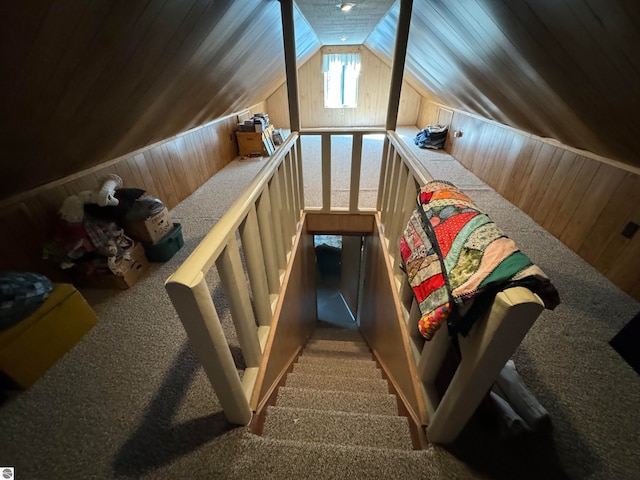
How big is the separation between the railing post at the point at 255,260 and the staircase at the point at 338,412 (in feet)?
1.31

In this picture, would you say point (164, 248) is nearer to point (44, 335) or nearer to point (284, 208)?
point (44, 335)

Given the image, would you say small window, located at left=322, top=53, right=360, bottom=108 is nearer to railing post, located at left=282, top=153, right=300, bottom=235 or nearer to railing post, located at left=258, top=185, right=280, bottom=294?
railing post, located at left=282, top=153, right=300, bottom=235

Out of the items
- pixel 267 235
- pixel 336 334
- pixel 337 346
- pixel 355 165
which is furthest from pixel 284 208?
pixel 336 334

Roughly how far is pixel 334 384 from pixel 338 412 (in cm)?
51

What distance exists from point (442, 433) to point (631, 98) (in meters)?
1.62

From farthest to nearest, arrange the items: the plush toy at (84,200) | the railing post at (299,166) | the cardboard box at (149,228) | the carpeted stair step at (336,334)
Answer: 1. the carpeted stair step at (336,334)
2. the railing post at (299,166)
3. the cardboard box at (149,228)
4. the plush toy at (84,200)

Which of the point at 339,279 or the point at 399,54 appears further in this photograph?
the point at 339,279

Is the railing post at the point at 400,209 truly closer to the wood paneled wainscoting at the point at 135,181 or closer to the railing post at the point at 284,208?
the railing post at the point at 284,208

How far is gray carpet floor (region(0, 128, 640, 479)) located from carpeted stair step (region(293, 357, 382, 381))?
0.76m

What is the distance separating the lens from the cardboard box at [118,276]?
1.63 m

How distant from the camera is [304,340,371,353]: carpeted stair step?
2492 millimetres

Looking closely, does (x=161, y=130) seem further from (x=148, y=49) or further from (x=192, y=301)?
(x=192, y=301)

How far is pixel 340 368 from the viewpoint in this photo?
1.93m

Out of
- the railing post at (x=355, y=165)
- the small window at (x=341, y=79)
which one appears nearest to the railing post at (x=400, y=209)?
the railing post at (x=355, y=165)
